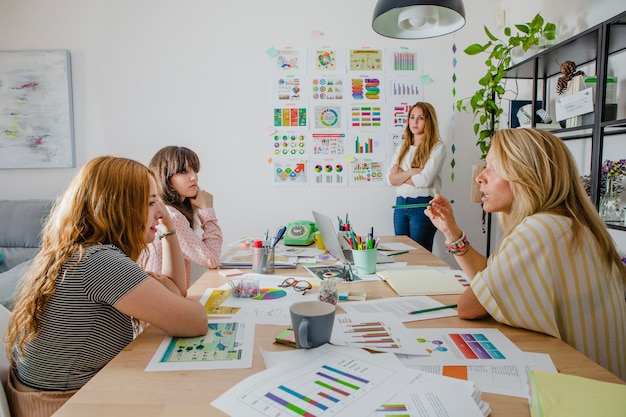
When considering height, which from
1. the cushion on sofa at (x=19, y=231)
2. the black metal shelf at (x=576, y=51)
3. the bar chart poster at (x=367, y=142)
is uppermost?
the black metal shelf at (x=576, y=51)

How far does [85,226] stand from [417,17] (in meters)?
1.49

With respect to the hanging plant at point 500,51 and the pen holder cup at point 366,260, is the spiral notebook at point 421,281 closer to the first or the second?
the pen holder cup at point 366,260

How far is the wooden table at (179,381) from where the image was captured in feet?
2.10

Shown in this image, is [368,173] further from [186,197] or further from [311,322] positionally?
[311,322]

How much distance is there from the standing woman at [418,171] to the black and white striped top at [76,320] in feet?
7.45

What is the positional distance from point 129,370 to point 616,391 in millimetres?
768

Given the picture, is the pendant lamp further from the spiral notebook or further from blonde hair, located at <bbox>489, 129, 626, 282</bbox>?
the spiral notebook

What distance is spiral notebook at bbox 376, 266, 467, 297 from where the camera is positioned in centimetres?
125

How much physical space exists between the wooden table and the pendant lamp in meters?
1.23

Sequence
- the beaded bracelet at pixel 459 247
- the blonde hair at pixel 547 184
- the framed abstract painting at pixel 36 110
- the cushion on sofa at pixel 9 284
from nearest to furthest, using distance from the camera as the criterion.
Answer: the blonde hair at pixel 547 184, the beaded bracelet at pixel 459 247, the cushion on sofa at pixel 9 284, the framed abstract painting at pixel 36 110

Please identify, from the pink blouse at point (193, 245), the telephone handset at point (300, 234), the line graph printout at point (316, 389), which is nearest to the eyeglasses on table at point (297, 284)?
the pink blouse at point (193, 245)

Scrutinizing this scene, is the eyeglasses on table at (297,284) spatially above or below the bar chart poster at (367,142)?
below

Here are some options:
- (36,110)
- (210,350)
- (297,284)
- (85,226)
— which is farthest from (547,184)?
(36,110)

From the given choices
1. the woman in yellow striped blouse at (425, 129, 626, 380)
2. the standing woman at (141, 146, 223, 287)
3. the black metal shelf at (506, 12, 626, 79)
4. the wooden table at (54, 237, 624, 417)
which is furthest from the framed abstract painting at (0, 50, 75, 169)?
the woman in yellow striped blouse at (425, 129, 626, 380)
